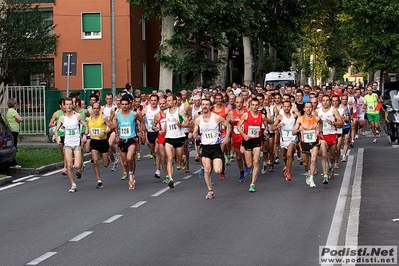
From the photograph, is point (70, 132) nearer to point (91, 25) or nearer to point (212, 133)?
point (212, 133)

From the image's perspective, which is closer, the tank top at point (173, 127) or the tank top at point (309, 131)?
the tank top at point (309, 131)

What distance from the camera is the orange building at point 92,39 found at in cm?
4628

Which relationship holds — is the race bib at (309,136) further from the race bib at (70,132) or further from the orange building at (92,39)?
the orange building at (92,39)

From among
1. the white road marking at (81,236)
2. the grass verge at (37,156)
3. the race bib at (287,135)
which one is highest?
the race bib at (287,135)

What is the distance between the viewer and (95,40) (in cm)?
4678

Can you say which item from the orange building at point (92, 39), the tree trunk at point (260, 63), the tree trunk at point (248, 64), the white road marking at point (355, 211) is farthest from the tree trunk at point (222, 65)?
the white road marking at point (355, 211)

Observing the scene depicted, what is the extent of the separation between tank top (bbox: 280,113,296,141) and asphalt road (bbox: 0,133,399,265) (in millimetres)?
854

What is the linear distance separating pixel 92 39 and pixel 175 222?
35.8 m

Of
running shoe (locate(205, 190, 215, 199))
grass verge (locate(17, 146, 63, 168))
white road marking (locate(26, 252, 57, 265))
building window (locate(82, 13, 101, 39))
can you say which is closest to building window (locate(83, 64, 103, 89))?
building window (locate(82, 13, 101, 39))

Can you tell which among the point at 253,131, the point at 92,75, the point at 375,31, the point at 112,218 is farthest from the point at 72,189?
the point at 375,31

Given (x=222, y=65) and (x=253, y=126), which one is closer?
(x=253, y=126)

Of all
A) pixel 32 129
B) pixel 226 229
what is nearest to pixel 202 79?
pixel 32 129

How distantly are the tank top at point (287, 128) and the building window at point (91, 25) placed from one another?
30290 mm

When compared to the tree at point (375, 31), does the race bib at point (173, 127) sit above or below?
below
